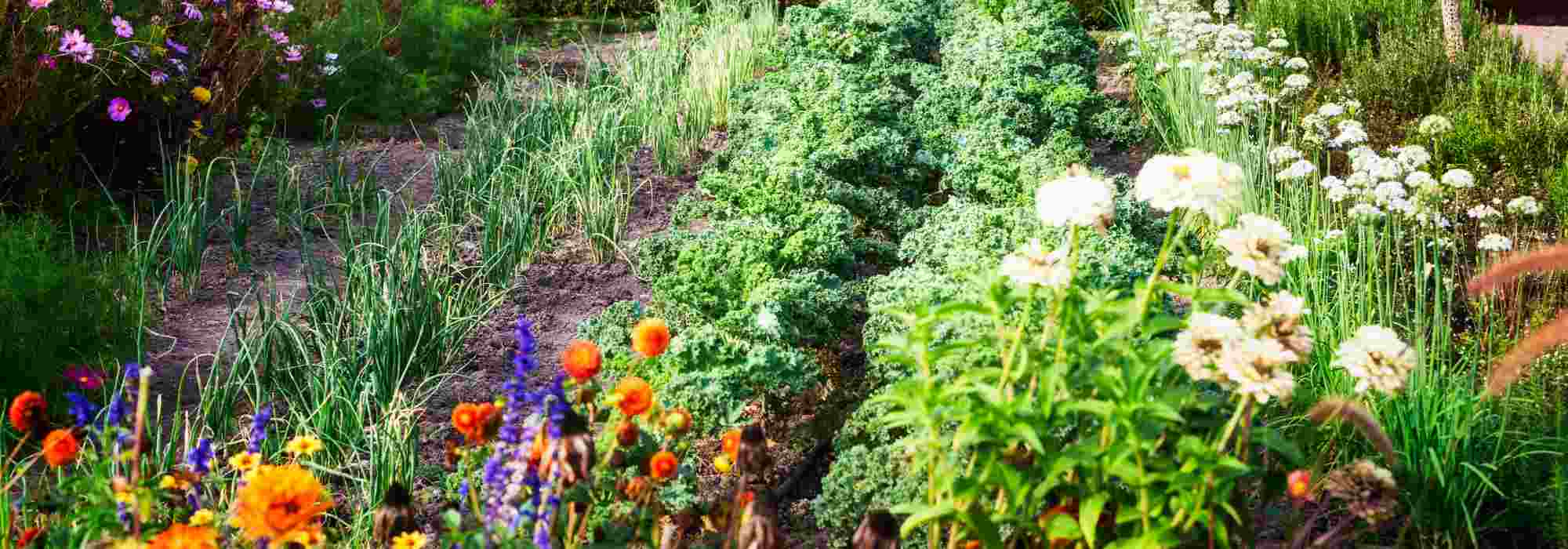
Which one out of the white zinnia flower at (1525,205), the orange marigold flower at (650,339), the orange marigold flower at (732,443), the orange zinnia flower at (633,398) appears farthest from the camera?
the white zinnia flower at (1525,205)

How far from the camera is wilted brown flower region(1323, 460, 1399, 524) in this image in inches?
77.2

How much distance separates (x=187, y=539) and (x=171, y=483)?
247 mm

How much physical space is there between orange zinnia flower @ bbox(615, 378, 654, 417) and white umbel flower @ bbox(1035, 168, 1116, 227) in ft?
2.28

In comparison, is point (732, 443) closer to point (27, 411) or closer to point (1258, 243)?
point (1258, 243)

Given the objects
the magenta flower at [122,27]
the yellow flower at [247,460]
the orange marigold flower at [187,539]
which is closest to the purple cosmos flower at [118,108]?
the magenta flower at [122,27]

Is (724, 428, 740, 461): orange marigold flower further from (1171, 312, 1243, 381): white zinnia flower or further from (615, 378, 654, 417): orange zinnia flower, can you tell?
(1171, 312, 1243, 381): white zinnia flower

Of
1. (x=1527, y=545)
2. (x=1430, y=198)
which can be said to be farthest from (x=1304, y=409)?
(x=1430, y=198)

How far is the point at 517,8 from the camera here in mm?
9602

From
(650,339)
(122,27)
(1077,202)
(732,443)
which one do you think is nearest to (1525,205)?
(1077,202)

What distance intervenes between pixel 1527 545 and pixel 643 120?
341 cm

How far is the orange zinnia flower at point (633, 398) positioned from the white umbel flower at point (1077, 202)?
69 centimetres

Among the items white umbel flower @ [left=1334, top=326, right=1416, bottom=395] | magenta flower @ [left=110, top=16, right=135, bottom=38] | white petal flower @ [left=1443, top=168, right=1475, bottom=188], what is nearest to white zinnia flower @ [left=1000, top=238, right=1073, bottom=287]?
white umbel flower @ [left=1334, top=326, right=1416, bottom=395]

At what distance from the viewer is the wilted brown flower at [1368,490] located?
1.96 m

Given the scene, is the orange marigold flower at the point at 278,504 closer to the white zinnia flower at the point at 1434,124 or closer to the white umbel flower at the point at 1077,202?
the white umbel flower at the point at 1077,202
